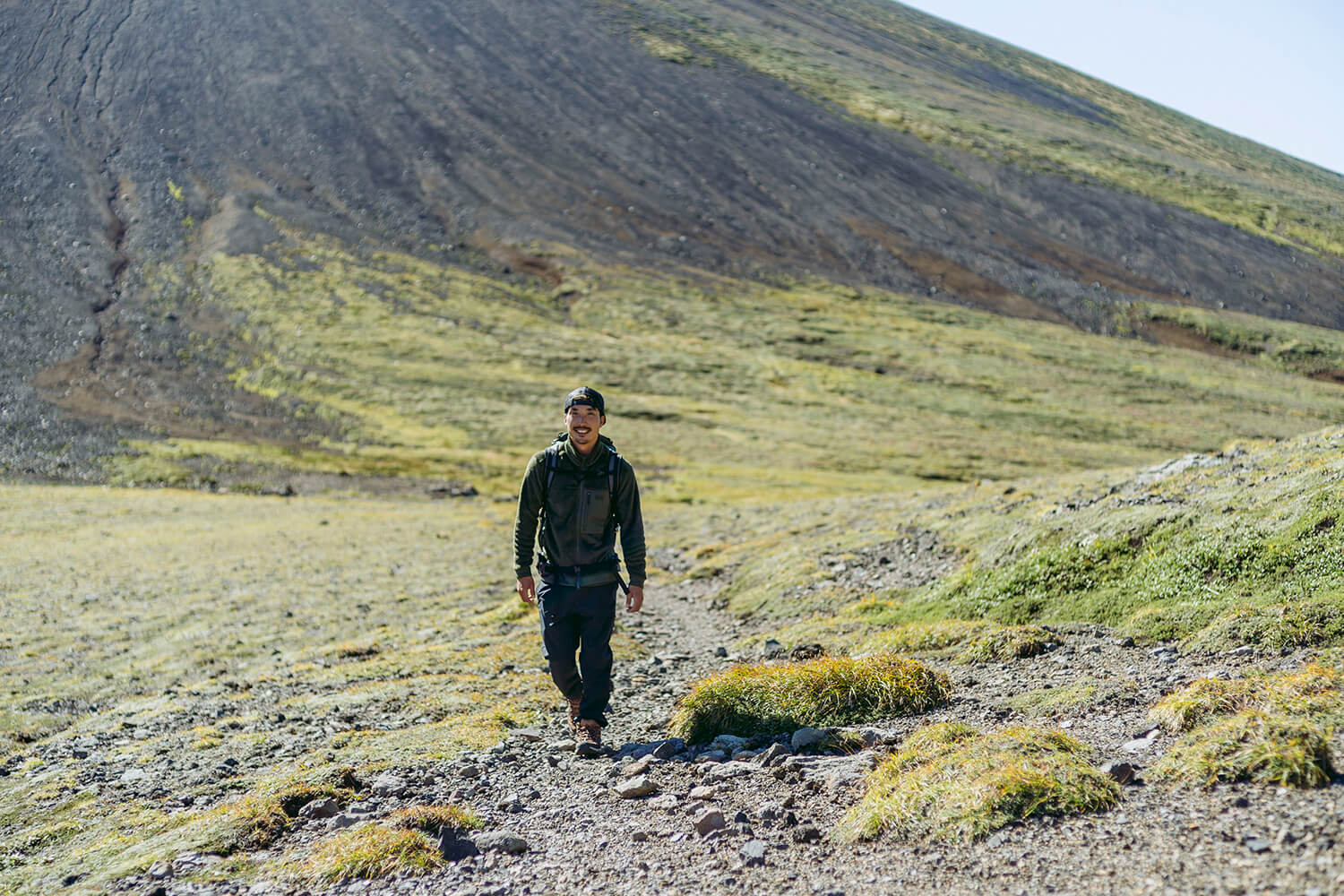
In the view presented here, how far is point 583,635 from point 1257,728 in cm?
676

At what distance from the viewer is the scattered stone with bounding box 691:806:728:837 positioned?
310 inches

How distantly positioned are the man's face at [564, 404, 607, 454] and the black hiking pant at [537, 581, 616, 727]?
5.46ft

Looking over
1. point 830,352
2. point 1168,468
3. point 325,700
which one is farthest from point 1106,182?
point 325,700

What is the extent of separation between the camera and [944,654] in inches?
505

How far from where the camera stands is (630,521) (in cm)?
1113

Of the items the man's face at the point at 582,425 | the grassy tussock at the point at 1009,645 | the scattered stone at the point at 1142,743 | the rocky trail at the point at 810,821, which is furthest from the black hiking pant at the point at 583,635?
the scattered stone at the point at 1142,743

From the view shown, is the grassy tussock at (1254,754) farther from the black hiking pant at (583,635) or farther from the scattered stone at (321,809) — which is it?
the scattered stone at (321,809)

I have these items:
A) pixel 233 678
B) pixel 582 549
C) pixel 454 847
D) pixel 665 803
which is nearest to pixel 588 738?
pixel 582 549

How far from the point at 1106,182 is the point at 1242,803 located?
21410 cm

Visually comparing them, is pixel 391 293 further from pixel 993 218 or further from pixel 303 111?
pixel 993 218

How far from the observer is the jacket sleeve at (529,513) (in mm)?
10898

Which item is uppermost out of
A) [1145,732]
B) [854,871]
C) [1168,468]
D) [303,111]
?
[303,111]

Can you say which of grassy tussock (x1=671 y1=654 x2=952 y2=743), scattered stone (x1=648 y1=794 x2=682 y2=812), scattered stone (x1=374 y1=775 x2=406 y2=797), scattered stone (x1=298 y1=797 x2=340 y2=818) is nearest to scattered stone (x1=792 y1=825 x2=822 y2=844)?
scattered stone (x1=648 y1=794 x2=682 y2=812)

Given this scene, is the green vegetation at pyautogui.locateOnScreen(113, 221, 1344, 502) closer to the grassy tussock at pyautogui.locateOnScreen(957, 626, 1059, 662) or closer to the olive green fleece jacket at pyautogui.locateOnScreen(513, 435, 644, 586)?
the grassy tussock at pyautogui.locateOnScreen(957, 626, 1059, 662)
